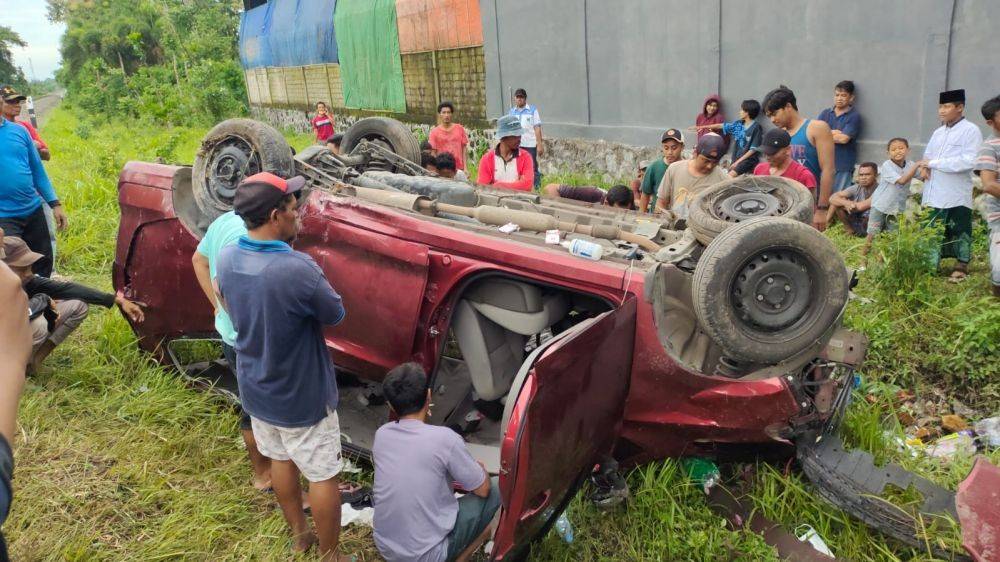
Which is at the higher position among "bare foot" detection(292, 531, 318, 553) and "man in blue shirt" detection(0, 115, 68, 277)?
"man in blue shirt" detection(0, 115, 68, 277)

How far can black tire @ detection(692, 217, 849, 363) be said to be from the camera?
101 inches

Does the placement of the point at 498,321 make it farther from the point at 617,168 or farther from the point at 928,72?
the point at 617,168

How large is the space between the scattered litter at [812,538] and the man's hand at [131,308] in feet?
12.1

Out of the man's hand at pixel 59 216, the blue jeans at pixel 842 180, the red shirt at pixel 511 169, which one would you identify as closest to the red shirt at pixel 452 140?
the red shirt at pixel 511 169

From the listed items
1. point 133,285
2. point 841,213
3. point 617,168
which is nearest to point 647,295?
point 133,285

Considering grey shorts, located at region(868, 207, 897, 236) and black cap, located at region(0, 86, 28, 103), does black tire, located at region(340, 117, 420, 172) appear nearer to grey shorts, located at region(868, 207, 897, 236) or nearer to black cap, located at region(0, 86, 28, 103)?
black cap, located at region(0, 86, 28, 103)

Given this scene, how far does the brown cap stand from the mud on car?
442 mm

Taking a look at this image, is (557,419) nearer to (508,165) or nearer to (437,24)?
(508,165)

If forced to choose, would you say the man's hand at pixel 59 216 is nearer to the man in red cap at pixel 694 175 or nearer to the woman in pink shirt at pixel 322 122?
the man in red cap at pixel 694 175

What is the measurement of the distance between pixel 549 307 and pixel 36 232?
4212 millimetres

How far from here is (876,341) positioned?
4352 mm

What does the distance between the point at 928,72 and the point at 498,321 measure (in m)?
5.01

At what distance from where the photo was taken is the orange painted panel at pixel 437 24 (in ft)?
41.1

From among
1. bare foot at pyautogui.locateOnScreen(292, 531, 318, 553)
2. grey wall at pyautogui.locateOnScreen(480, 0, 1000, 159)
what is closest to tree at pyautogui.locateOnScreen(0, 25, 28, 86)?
grey wall at pyautogui.locateOnScreen(480, 0, 1000, 159)
